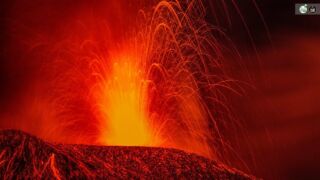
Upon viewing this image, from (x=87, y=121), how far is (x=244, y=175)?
42.2 feet

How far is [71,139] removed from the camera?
27078 mm

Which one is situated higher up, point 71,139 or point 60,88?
point 60,88

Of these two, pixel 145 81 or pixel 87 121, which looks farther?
pixel 87 121

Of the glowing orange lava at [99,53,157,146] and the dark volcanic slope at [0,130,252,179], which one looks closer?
the dark volcanic slope at [0,130,252,179]

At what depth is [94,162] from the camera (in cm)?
1366

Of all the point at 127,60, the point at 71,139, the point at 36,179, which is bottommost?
the point at 71,139

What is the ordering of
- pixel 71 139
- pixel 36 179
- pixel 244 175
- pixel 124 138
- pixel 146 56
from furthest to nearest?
pixel 71 139 < pixel 146 56 < pixel 124 138 < pixel 244 175 < pixel 36 179

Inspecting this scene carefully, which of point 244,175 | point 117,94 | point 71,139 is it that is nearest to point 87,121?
point 71,139

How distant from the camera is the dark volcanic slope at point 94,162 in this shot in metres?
11.8

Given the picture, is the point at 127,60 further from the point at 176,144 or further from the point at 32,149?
the point at 32,149

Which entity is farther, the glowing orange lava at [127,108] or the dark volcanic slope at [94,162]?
the glowing orange lava at [127,108]

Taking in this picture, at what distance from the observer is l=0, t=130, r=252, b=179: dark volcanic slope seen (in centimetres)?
1180

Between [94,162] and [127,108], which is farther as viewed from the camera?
[127,108]

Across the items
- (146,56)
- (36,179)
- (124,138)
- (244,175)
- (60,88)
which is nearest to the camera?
(36,179)
